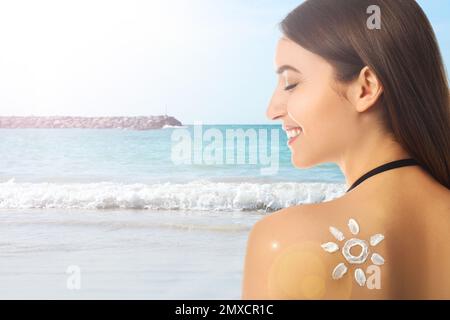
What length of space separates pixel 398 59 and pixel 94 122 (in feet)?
31.9

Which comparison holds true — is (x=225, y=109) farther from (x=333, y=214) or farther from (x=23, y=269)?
(x=333, y=214)

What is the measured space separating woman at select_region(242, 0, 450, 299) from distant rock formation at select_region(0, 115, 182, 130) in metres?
9.06

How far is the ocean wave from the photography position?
5.53 meters

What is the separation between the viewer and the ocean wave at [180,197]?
5531 mm

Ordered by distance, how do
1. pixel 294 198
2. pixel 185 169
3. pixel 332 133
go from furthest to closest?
pixel 185 169 < pixel 294 198 < pixel 332 133

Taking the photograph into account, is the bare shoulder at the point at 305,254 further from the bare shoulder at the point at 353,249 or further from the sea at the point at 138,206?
the sea at the point at 138,206

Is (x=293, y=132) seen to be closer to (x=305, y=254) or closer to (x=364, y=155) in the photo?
(x=364, y=155)

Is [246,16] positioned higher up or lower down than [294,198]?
higher up

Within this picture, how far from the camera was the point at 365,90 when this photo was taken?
97 centimetres

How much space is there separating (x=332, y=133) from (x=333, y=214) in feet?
0.60

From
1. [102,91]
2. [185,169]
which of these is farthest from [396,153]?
[102,91]

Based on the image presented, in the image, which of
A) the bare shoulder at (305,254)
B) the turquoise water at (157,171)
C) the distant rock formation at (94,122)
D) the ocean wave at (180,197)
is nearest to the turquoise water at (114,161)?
the turquoise water at (157,171)

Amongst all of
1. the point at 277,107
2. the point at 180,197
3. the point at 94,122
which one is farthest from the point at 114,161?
the point at 277,107
